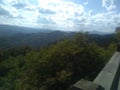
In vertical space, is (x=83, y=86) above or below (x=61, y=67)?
above

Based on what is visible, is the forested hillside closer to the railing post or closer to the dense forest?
the dense forest

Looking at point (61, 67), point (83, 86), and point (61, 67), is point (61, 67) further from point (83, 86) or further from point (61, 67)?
A: point (83, 86)

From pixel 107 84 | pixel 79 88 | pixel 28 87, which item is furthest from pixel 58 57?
pixel 79 88

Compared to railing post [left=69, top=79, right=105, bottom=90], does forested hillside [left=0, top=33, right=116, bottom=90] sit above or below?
below

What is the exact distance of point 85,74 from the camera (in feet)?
49.9

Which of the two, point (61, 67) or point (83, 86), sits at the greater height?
point (83, 86)

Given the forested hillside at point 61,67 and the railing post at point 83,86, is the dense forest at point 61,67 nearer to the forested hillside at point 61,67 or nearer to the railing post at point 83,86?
the forested hillside at point 61,67

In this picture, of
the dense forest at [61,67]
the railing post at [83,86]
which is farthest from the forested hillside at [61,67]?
the railing post at [83,86]

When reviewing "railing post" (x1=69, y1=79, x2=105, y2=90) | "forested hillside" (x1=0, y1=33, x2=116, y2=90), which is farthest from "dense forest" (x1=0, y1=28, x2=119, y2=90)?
"railing post" (x1=69, y1=79, x2=105, y2=90)

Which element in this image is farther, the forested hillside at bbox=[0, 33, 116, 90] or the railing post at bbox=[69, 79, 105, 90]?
the forested hillside at bbox=[0, 33, 116, 90]

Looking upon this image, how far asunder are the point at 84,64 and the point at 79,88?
1289 cm

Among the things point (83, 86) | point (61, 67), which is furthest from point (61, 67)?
point (83, 86)

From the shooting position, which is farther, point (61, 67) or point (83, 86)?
point (61, 67)

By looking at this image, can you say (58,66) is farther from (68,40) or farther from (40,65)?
(68,40)
